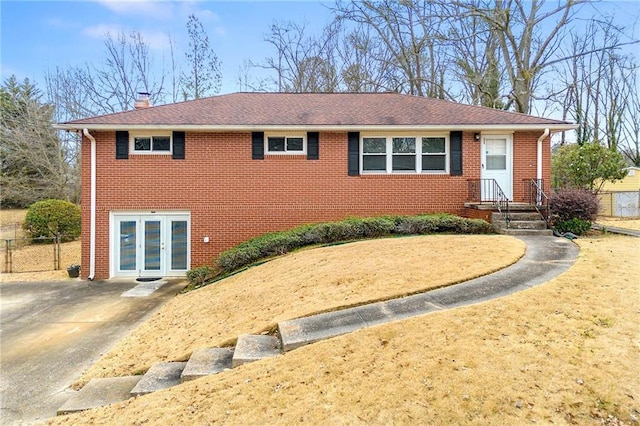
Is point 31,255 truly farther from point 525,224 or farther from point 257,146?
point 525,224

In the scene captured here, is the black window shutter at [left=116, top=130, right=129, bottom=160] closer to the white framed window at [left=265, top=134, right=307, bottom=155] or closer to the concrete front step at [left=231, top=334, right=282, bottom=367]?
the white framed window at [left=265, top=134, right=307, bottom=155]

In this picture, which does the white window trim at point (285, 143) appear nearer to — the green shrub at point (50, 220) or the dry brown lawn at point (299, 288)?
the dry brown lawn at point (299, 288)

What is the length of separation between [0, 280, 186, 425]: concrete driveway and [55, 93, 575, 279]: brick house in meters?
1.61

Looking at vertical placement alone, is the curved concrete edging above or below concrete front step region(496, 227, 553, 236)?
below

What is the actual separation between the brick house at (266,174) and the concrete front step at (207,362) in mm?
6837

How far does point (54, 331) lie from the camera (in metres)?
6.79

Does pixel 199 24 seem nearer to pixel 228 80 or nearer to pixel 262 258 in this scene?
pixel 228 80

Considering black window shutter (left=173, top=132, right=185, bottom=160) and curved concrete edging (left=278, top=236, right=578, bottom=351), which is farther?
black window shutter (left=173, top=132, right=185, bottom=160)

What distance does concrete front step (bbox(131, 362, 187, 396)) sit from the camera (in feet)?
13.3

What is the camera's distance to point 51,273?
11977 millimetres

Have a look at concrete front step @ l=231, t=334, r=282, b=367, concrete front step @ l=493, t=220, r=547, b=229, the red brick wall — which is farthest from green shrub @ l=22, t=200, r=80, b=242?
concrete front step @ l=493, t=220, r=547, b=229

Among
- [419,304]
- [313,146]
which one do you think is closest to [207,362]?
[419,304]

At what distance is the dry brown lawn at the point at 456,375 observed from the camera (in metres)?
2.86

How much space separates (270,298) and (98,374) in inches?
110
